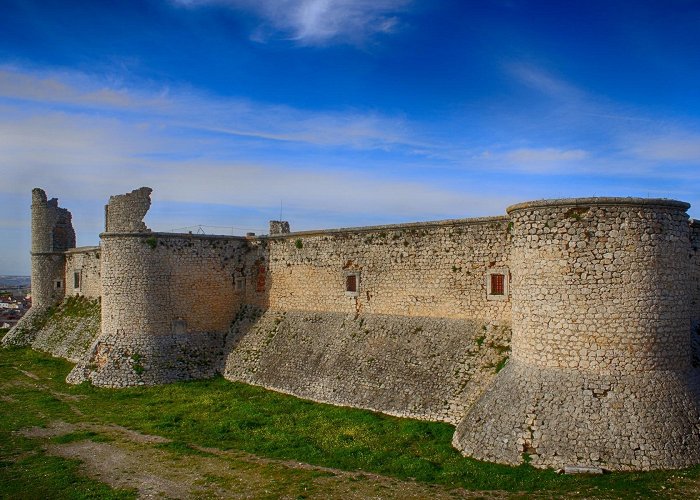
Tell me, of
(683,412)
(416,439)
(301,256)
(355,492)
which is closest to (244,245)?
(301,256)

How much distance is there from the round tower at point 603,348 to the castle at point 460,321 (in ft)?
0.11

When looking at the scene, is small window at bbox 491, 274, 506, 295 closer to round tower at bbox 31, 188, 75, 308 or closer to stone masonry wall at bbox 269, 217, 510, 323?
stone masonry wall at bbox 269, 217, 510, 323

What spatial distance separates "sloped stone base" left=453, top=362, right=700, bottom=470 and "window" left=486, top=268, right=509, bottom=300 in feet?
13.1

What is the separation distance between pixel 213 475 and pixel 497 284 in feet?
34.5

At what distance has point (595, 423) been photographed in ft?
42.5

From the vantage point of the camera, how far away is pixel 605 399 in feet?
43.3

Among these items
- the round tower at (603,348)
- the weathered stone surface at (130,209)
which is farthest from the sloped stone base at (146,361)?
the round tower at (603,348)

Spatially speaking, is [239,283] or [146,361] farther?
[239,283]

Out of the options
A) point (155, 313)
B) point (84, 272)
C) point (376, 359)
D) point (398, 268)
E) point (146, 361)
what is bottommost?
point (146, 361)

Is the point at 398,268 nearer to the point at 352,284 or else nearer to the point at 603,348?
the point at 352,284

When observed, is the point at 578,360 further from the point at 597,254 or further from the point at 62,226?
the point at 62,226

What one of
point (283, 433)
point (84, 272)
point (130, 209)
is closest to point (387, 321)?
point (283, 433)

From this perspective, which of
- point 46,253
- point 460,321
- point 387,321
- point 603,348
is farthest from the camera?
point 46,253

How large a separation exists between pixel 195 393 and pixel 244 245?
8.21 meters
